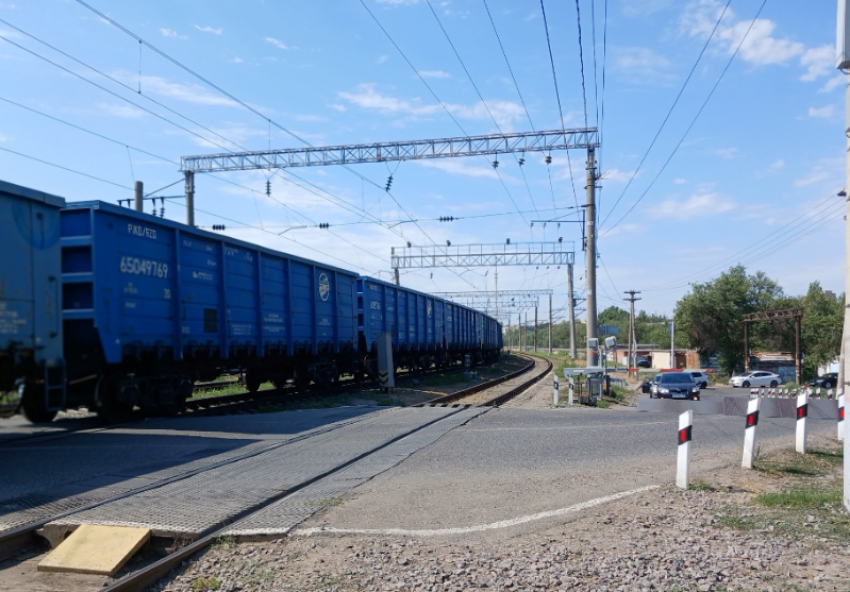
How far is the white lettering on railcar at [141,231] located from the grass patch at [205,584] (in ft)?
30.6

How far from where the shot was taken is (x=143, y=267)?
519 inches

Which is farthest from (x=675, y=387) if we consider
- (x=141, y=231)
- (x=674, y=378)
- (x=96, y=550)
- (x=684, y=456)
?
(x=96, y=550)

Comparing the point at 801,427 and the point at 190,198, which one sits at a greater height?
the point at 190,198

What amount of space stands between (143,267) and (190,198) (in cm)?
1337

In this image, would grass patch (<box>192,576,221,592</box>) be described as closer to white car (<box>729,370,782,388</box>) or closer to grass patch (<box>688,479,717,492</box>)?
grass patch (<box>688,479,717,492</box>)

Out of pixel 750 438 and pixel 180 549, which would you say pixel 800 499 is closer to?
pixel 750 438

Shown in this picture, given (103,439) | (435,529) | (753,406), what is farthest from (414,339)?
(435,529)

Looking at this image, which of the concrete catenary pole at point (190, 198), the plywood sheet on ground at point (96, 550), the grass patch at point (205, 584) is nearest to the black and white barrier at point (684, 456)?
the grass patch at point (205, 584)

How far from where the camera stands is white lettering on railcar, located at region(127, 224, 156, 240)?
42.4ft

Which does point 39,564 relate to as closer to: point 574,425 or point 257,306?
point 574,425

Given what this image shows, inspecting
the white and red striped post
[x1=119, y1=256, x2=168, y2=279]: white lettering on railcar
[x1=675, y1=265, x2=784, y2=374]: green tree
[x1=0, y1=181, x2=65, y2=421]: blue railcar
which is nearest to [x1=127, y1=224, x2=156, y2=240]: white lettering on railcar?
[x1=119, y1=256, x2=168, y2=279]: white lettering on railcar

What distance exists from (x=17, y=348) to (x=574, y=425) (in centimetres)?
917

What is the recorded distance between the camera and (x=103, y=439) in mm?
10891

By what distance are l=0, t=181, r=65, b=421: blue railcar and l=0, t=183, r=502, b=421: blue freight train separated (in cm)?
2
